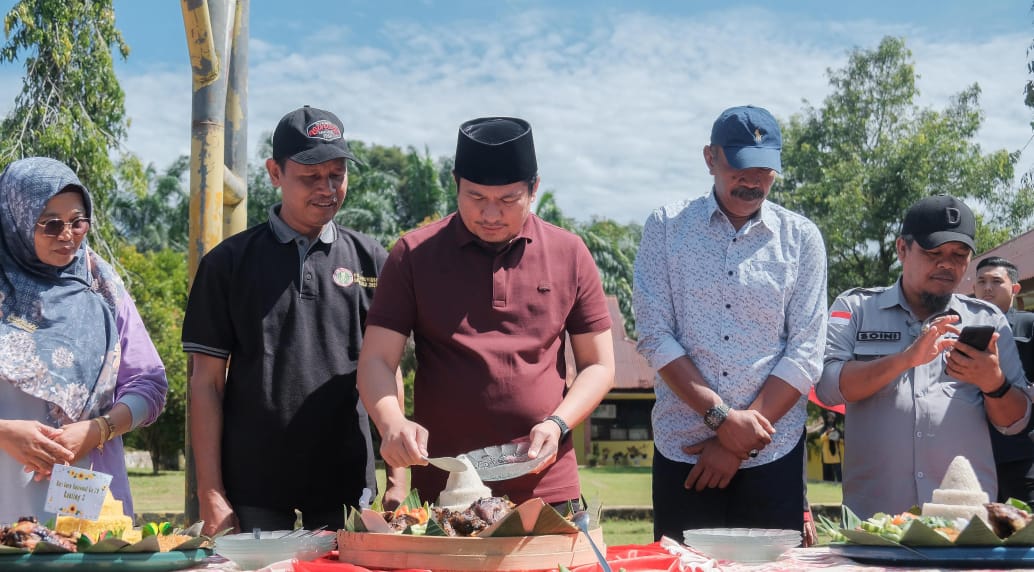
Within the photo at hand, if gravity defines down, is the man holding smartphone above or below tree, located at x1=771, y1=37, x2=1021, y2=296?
below

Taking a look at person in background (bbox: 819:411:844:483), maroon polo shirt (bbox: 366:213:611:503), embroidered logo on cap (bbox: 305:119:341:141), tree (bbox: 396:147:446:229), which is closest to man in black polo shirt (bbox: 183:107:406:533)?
embroidered logo on cap (bbox: 305:119:341:141)

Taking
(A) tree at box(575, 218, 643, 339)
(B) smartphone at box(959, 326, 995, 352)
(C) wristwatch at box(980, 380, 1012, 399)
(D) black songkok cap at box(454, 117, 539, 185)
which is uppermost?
(A) tree at box(575, 218, 643, 339)

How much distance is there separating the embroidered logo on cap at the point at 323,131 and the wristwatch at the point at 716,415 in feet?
5.01

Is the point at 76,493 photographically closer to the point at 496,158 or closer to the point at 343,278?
the point at 343,278

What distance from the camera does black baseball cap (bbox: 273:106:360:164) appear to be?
3.36 meters

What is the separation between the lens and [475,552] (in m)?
2.05

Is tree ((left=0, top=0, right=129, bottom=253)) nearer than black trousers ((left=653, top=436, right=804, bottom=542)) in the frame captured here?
No

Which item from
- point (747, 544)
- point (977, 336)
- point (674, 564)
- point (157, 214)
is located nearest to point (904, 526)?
point (747, 544)

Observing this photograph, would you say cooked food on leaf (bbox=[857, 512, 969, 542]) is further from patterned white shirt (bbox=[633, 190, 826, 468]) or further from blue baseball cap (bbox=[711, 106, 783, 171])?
blue baseball cap (bbox=[711, 106, 783, 171])

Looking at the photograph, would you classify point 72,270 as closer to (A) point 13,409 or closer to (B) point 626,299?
(A) point 13,409

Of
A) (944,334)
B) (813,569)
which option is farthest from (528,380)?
(944,334)

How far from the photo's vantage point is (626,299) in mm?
31078

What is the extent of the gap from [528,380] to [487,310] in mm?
239

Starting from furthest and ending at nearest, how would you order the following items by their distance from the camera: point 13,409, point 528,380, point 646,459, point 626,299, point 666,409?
point 626,299 < point 646,459 < point 666,409 < point 13,409 < point 528,380
